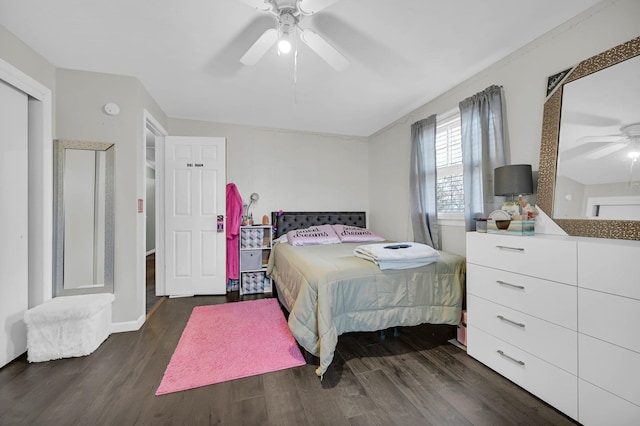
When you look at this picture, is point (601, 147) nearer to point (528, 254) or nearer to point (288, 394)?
point (528, 254)

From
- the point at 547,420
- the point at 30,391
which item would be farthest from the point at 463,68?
the point at 30,391

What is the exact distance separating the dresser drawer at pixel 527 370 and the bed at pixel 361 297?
0.81 ft

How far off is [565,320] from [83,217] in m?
3.75

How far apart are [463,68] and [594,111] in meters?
1.10

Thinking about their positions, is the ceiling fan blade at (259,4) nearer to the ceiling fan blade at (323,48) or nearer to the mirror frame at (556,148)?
the ceiling fan blade at (323,48)

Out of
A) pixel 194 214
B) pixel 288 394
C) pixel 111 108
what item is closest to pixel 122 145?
pixel 111 108

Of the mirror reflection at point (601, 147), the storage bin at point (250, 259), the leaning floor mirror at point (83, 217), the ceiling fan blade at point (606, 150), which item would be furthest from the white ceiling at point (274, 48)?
the storage bin at point (250, 259)

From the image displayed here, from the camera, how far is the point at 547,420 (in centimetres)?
136

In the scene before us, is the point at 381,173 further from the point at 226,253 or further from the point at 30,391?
the point at 30,391

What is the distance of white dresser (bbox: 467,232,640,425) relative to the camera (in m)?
1.20

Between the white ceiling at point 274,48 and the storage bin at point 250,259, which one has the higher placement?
the white ceiling at point 274,48

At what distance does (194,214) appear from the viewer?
11.4 feet

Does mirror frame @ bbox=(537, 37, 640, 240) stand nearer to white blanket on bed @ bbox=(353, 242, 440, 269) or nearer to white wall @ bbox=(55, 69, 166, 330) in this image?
white blanket on bed @ bbox=(353, 242, 440, 269)

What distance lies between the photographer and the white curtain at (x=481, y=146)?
2.21 meters
